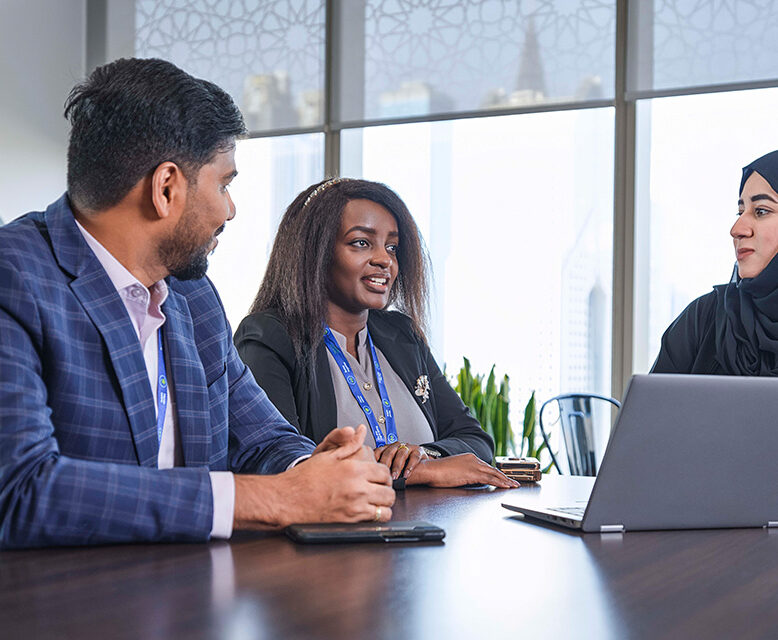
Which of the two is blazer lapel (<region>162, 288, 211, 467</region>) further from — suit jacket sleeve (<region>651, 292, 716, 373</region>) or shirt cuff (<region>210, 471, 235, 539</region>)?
suit jacket sleeve (<region>651, 292, 716, 373</region>)

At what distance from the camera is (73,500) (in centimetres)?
125

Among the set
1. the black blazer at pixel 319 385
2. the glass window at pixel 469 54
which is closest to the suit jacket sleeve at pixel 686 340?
the black blazer at pixel 319 385

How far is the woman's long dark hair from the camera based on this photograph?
2.59 metres

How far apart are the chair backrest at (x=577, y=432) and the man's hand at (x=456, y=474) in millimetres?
2320

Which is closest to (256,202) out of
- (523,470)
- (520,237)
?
(520,237)

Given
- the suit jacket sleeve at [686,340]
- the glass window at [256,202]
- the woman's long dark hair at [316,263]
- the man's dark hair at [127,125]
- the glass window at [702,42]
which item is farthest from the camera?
the glass window at [256,202]

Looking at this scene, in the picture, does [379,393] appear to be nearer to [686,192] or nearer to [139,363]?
[139,363]

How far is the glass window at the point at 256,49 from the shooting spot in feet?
20.2

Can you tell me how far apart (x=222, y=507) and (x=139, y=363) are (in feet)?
1.07

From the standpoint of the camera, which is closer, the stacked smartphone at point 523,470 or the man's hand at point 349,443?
the man's hand at point 349,443

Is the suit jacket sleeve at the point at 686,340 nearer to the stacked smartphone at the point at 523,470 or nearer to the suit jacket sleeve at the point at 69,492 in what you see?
the stacked smartphone at the point at 523,470

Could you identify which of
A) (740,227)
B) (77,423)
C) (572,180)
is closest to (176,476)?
(77,423)

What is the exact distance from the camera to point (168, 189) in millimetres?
1685

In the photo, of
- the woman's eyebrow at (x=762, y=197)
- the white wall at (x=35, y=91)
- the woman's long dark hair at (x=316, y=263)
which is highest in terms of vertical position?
the white wall at (x=35, y=91)
